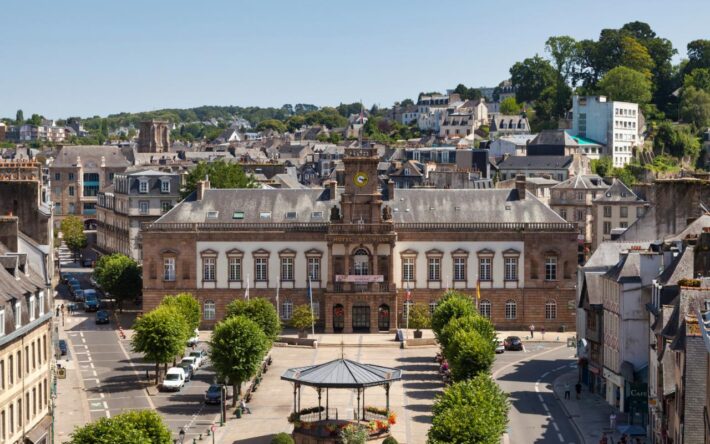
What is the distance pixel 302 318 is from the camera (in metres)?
112

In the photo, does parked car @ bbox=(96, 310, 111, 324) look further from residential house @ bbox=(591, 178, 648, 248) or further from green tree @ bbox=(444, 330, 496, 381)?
residential house @ bbox=(591, 178, 648, 248)

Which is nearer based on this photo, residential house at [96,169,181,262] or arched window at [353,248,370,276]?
arched window at [353,248,370,276]

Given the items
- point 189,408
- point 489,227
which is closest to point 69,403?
point 189,408

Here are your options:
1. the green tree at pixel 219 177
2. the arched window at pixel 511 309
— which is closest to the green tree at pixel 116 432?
the arched window at pixel 511 309

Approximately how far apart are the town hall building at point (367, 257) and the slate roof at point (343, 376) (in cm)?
4266

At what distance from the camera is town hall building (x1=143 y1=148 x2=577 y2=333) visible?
115 metres

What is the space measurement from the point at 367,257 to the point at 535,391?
2982cm

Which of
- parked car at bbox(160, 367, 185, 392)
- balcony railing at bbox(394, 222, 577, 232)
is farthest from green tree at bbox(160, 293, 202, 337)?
balcony railing at bbox(394, 222, 577, 232)

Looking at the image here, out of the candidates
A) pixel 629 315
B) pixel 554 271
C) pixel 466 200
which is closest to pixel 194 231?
pixel 466 200

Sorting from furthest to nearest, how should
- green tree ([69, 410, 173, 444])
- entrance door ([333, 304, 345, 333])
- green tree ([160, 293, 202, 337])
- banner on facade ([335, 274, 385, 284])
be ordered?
entrance door ([333, 304, 345, 333]), banner on facade ([335, 274, 385, 284]), green tree ([160, 293, 202, 337]), green tree ([69, 410, 173, 444])

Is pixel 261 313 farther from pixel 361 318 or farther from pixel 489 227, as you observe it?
pixel 489 227

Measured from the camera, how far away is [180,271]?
380ft

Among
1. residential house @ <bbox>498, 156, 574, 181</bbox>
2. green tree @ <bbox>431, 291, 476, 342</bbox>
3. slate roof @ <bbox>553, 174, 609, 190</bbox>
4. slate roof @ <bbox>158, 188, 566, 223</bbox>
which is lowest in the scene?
green tree @ <bbox>431, 291, 476, 342</bbox>

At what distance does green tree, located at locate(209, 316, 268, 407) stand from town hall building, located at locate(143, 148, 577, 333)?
30705mm
